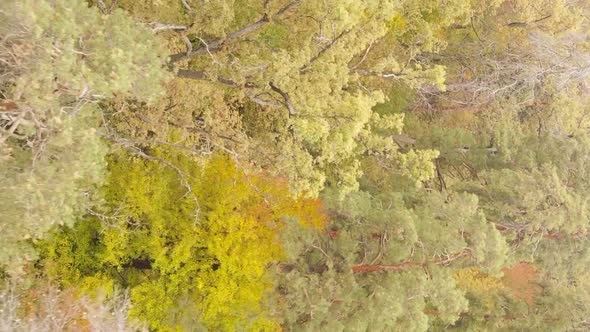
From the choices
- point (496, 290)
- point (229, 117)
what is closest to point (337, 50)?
point (229, 117)

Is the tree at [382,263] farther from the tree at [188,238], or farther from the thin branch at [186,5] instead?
the thin branch at [186,5]

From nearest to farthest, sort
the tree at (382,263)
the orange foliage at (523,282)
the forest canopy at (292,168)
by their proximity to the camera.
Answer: the forest canopy at (292,168) → the tree at (382,263) → the orange foliage at (523,282)

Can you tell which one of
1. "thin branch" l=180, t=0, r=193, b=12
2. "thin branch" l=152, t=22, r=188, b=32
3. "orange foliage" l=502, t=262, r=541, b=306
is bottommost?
"orange foliage" l=502, t=262, r=541, b=306

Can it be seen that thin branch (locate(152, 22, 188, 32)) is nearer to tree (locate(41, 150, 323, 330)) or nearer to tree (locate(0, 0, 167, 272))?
tree (locate(0, 0, 167, 272))

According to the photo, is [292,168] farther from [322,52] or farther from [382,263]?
[382,263]

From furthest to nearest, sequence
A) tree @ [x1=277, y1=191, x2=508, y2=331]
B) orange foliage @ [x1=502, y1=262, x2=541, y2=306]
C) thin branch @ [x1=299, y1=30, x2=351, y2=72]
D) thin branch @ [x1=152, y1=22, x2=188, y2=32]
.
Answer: orange foliage @ [x1=502, y1=262, x2=541, y2=306], tree @ [x1=277, y1=191, x2=508, y2=331], thin branch @ [x1=299, y1=30, x2=351, y2=72], thin branch @ [x1=152, y1=22, x2=188, y2=32]

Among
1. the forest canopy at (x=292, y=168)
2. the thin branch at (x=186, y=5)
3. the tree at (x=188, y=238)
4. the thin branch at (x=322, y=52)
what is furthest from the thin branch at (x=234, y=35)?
the tree at (x=188, y=238)

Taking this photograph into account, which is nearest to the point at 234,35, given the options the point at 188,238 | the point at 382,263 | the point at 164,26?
the point at 164,26

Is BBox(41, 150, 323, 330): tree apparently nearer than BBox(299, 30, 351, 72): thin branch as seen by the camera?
No

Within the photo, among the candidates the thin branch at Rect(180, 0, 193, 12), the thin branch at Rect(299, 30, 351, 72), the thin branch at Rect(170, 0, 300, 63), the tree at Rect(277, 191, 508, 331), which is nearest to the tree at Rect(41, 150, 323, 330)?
the tree at Rect(277, 191, 508, 331)
